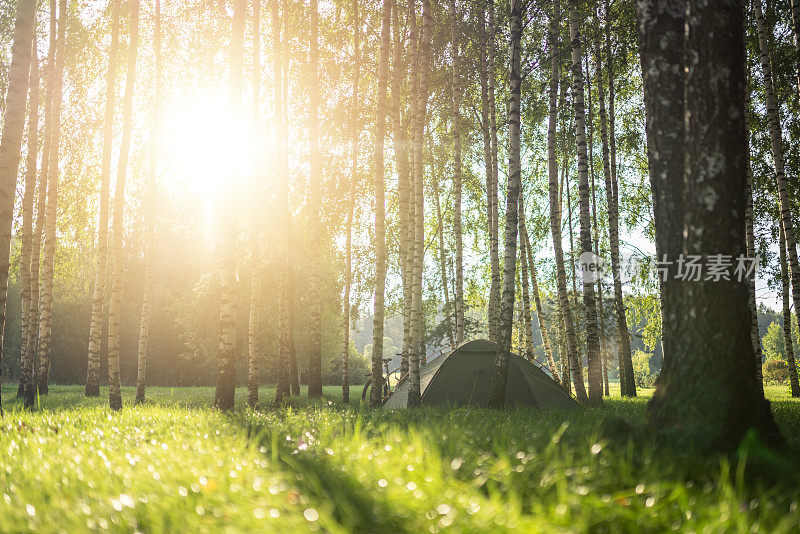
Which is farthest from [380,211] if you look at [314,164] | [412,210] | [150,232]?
[150,232]

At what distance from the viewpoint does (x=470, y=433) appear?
4402mm

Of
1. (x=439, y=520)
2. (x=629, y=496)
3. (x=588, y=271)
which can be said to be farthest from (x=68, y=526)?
(x=588, y=271)

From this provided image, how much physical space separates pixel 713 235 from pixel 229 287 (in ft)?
28.0

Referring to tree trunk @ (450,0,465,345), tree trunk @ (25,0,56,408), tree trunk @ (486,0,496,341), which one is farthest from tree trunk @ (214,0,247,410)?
tree trunk @ (25,0,56,408)

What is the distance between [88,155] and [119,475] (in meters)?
17.3

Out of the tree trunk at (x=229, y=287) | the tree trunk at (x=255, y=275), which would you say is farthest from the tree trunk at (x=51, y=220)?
the tree trunk at (x=229, y=287)

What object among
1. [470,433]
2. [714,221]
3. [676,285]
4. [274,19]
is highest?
[274,19]

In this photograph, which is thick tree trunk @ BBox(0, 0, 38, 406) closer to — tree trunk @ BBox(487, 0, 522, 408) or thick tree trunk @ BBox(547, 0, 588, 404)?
tree trunk @ BBox(487, 0, 522, 408)

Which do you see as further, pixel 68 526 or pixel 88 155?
pixel 88 155

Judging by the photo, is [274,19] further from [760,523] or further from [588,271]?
[760,523]

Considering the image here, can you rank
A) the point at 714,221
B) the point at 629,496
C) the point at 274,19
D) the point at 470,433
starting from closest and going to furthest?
the point at 629,496
the point at 714,221
the point at 470,433
the point at 274,19

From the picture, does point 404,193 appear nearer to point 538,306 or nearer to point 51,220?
point 51,220

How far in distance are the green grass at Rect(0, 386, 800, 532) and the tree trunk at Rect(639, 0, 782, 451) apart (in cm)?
38

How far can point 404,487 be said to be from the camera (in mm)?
2617
